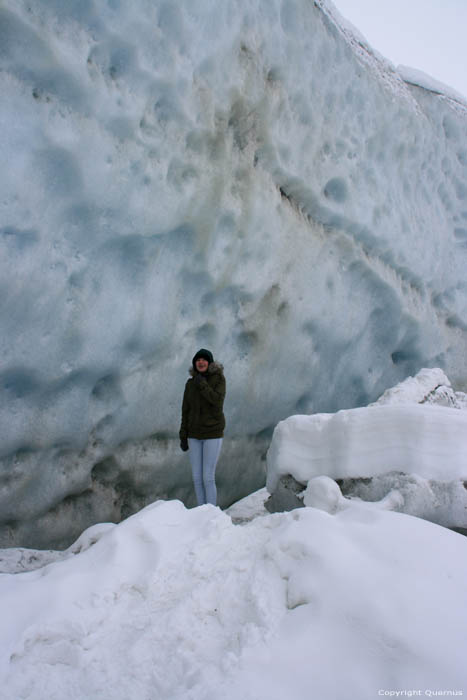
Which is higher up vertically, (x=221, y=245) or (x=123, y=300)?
(x=221, y=245)

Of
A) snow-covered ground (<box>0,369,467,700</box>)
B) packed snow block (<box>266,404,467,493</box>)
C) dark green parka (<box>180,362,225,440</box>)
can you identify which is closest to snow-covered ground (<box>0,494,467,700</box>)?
snow-covered ground (<box>0,369,467,700</box>)

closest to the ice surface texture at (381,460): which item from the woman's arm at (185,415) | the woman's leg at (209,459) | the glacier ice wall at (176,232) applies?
the woman's leg at (209,459)

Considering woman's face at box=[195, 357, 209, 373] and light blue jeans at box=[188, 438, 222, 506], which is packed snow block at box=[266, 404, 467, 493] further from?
woman's face at box=[195, 357, 209, 373]

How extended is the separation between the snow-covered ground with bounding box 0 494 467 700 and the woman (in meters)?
1.06

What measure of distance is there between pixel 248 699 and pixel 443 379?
417 cm

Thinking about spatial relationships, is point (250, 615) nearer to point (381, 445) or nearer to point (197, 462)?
point (381, 445)

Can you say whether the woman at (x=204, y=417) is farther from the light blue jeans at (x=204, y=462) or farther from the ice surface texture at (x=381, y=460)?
the ice surface texture at (x=381, y=460)

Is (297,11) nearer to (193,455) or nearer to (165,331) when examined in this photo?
(165,331)

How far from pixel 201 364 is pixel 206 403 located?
219mm

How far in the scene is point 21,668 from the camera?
1354 mm

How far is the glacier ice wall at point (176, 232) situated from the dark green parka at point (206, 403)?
45 cm

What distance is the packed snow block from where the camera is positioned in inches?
98.3

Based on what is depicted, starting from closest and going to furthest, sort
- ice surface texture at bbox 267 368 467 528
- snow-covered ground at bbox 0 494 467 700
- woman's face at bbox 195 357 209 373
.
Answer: snow-covered ground at bbox 0 494 467 700 → ice surface texture at bbox 267 368 467 528 → woman's face at bbox 195 357 209 373

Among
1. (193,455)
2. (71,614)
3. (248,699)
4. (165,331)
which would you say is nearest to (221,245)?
(165,331)
